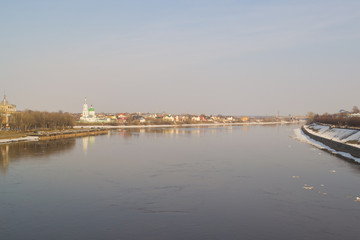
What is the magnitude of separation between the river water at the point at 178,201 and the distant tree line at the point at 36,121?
3397cm

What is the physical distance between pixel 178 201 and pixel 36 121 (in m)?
54.9

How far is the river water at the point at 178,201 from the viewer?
10164 mm

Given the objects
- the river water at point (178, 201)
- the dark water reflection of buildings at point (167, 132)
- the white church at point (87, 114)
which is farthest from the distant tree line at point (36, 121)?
the white church at point (87, 114)

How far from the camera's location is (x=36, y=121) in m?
61.1

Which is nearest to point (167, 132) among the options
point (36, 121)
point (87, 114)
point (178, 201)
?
point (36, 121)

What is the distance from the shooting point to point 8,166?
22719 mm

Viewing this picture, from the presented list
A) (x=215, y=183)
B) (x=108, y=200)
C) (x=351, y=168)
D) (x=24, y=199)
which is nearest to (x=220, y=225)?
(x=108, y=200)

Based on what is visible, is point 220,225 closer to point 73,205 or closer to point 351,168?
point 73,205

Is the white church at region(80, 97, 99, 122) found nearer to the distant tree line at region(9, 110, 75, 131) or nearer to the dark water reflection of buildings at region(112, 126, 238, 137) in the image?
the dark water reflection of buildings at region(112, 126, 238, 137)

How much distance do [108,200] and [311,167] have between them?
50.8 ft

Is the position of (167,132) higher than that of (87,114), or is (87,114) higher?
(87,114)

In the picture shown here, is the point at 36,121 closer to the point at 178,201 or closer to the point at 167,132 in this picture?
the point at 167,132

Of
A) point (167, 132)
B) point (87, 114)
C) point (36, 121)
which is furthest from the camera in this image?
point (87, 114)

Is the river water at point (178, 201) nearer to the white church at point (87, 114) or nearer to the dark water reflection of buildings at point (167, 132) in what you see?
the dark water reflection of buildings at point (167, 132)
